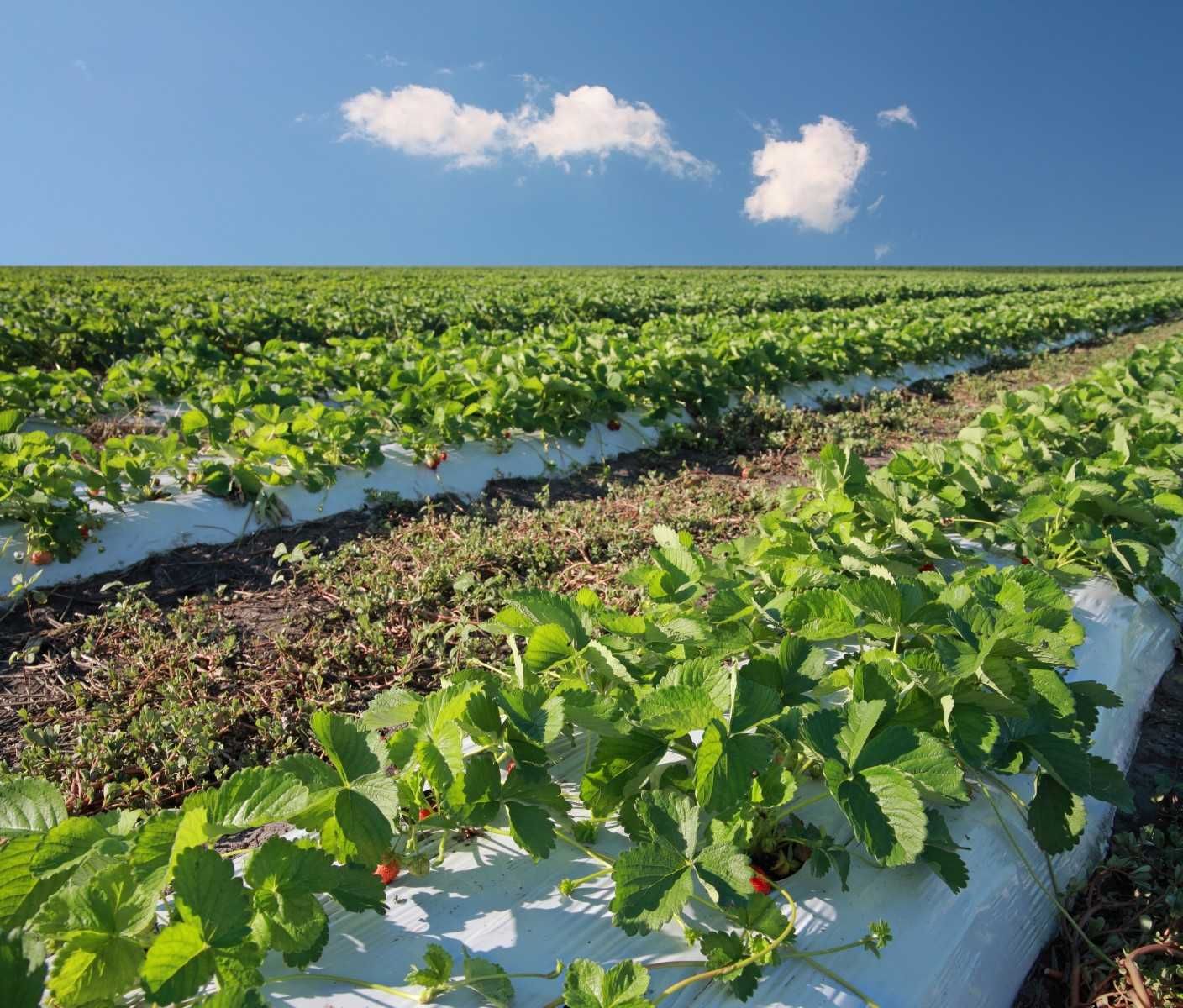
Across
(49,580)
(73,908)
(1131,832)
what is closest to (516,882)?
(73,908)

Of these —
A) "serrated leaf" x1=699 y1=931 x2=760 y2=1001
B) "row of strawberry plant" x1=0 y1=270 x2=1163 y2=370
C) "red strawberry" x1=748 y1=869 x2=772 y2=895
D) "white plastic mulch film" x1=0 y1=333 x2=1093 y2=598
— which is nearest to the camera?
"serrated leaf" x1=699 y1=931 x2=760 y2=1001

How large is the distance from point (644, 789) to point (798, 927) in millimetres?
365

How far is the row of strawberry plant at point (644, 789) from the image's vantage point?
3.61 feet

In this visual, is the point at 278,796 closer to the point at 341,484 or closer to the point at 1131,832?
the point at 1131,832

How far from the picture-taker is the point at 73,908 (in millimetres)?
1077

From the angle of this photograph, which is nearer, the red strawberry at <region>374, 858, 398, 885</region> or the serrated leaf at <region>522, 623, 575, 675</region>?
the red strawberry at <region>374, 858, 398, 885</region>

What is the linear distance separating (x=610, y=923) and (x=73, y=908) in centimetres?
85

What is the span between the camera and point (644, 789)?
1.50 m

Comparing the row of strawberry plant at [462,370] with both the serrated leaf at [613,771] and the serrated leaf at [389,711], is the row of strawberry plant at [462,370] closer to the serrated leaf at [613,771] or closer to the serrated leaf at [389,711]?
the serrated leaf at [389,711]

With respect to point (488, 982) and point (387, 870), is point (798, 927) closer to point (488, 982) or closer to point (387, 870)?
point (488, 982)

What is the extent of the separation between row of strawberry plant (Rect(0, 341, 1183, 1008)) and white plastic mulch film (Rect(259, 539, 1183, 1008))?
1.5 inches

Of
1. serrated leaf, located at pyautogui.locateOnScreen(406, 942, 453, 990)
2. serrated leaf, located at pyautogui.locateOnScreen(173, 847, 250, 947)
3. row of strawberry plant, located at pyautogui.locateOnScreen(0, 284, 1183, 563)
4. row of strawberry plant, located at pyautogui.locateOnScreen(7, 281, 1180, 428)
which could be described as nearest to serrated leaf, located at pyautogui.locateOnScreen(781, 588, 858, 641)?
serrated leaf, located at pyautogui.locateOnScreen(406, 942, 453, 990)

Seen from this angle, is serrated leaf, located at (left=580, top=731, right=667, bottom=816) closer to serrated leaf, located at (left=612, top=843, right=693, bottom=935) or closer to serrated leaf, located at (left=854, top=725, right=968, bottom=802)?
serrated leaf, located at (left=612, top=843, right=693, bottom=935)

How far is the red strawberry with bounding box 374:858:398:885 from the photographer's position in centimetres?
143
